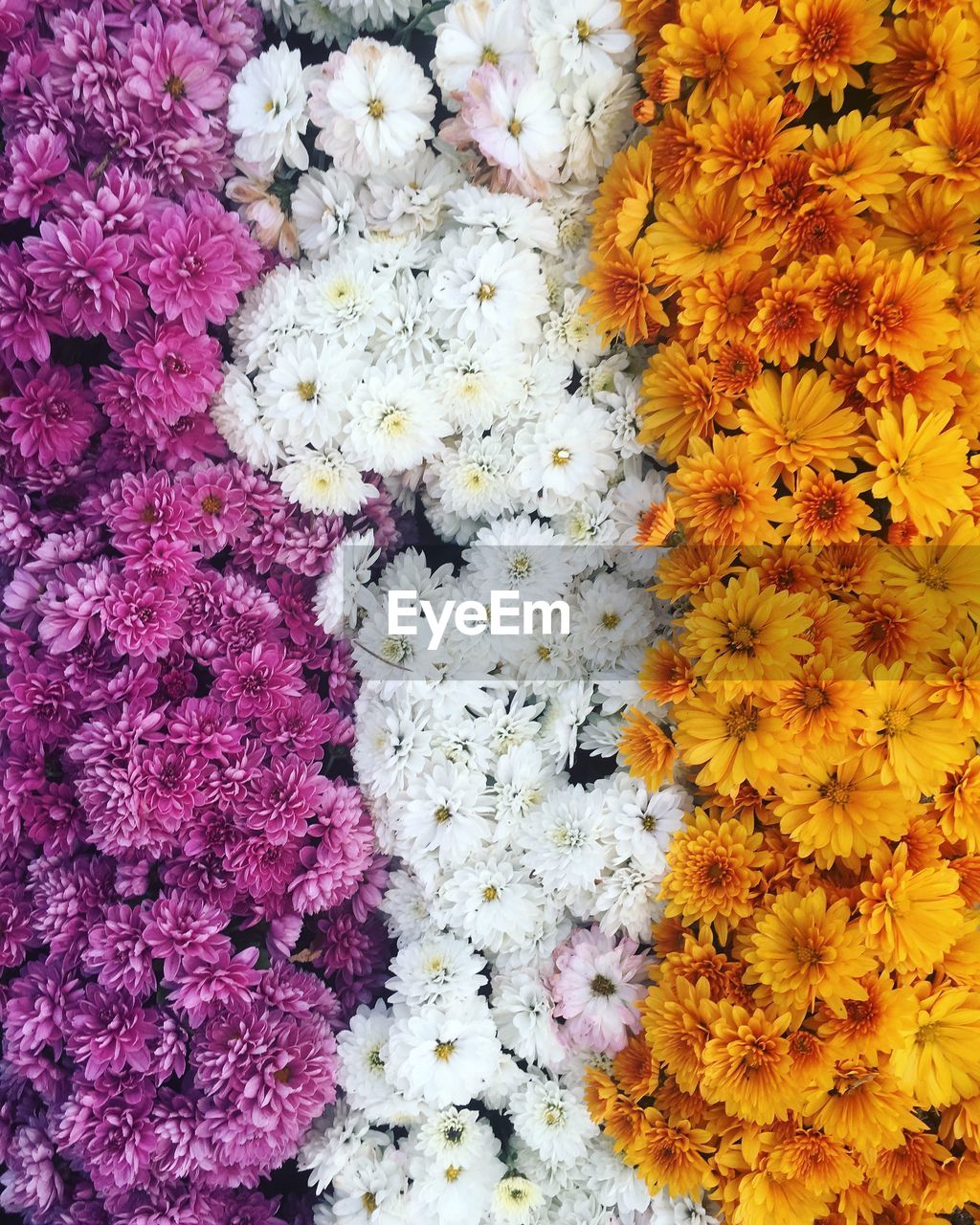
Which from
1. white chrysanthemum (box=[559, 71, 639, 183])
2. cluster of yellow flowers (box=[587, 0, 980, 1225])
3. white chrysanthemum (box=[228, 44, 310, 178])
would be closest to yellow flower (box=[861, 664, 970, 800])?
cluster of yellow flowers (box=[587, 0, 980, 1225])

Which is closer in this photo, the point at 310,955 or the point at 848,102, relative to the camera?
the point at 848,102

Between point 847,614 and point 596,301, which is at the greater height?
point 596,301

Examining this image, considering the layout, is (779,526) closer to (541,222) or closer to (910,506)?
(910,506)

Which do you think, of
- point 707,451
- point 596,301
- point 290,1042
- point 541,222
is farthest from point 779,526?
point 290,1042

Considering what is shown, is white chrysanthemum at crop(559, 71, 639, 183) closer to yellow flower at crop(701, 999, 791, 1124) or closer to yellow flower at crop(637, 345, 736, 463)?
yellow flower at crop(637, 345, 736, 463)

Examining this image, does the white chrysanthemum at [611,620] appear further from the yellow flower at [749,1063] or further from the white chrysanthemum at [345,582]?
the yellow flower at [749,1063]

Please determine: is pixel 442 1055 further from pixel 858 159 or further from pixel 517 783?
pixel 858 159

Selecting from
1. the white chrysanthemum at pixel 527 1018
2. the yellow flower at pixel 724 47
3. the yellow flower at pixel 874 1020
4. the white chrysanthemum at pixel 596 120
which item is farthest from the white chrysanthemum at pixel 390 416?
the yellow flower at pixel 874 1020
